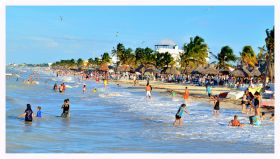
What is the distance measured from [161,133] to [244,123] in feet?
13.5

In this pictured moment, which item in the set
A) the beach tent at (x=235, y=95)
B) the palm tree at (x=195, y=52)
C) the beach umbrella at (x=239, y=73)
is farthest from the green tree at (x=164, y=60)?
the beach tent at (x=235, y=95)

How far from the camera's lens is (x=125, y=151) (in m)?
11.0

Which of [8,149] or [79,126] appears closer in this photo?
[8,149]

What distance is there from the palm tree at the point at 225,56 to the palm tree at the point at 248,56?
7.57ft

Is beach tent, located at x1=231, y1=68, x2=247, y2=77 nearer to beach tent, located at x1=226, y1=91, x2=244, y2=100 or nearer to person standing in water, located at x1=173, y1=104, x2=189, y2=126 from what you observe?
beach tent, located at x1=226, y1=91, x2=244, y2=100

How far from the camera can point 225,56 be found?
66.9 m

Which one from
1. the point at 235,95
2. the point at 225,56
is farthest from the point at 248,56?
the point at 235,95

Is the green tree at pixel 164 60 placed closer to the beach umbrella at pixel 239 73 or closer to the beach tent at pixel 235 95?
the beach umbrella at pixel 239 73

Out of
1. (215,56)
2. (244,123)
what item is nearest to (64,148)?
(244,123)

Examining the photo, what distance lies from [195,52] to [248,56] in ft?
27.4

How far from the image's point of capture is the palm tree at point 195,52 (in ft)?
221

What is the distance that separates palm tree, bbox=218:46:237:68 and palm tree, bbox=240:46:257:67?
2.31 meters

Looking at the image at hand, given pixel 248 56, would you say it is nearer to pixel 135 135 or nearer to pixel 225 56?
pixel 225 56
